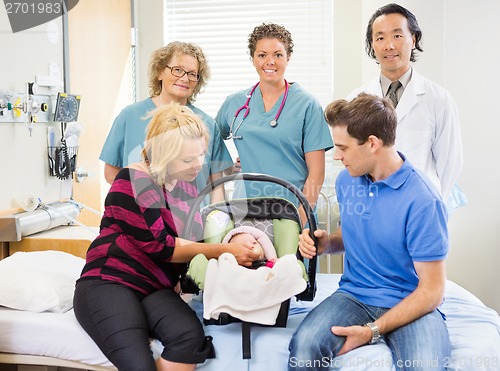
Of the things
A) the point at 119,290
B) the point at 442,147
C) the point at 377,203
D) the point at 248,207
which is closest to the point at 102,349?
the point at 119,290

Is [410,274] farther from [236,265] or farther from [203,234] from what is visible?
[203,234]

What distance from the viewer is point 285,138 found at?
6.91 feet

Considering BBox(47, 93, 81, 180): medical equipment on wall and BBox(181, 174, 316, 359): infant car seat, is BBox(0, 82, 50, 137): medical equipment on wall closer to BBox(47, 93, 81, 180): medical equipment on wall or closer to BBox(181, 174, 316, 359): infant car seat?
BBox(47, 93, 81, 180): medical equipment on wall

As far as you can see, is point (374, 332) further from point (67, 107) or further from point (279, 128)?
point (67, 107)

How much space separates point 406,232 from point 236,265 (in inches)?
17.4

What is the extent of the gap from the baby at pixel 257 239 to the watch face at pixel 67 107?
52.2 inches

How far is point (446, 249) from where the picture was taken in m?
1.48

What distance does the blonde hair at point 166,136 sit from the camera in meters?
1.61

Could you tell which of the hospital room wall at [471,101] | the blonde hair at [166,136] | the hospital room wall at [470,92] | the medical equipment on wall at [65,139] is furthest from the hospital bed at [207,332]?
the hospital room wall at [471,101]

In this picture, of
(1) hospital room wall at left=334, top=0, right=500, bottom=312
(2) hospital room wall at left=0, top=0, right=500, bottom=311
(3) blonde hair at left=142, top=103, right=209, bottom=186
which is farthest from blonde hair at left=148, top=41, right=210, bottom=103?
(1) hospital room wall at left=334, top=0, right=500, bottom=312

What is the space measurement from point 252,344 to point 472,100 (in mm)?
2008

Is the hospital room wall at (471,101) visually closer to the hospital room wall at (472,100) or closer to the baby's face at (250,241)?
the hospital room wall at (472,100)

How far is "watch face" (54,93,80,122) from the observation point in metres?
2.63

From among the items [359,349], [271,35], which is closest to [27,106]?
[271,35]
